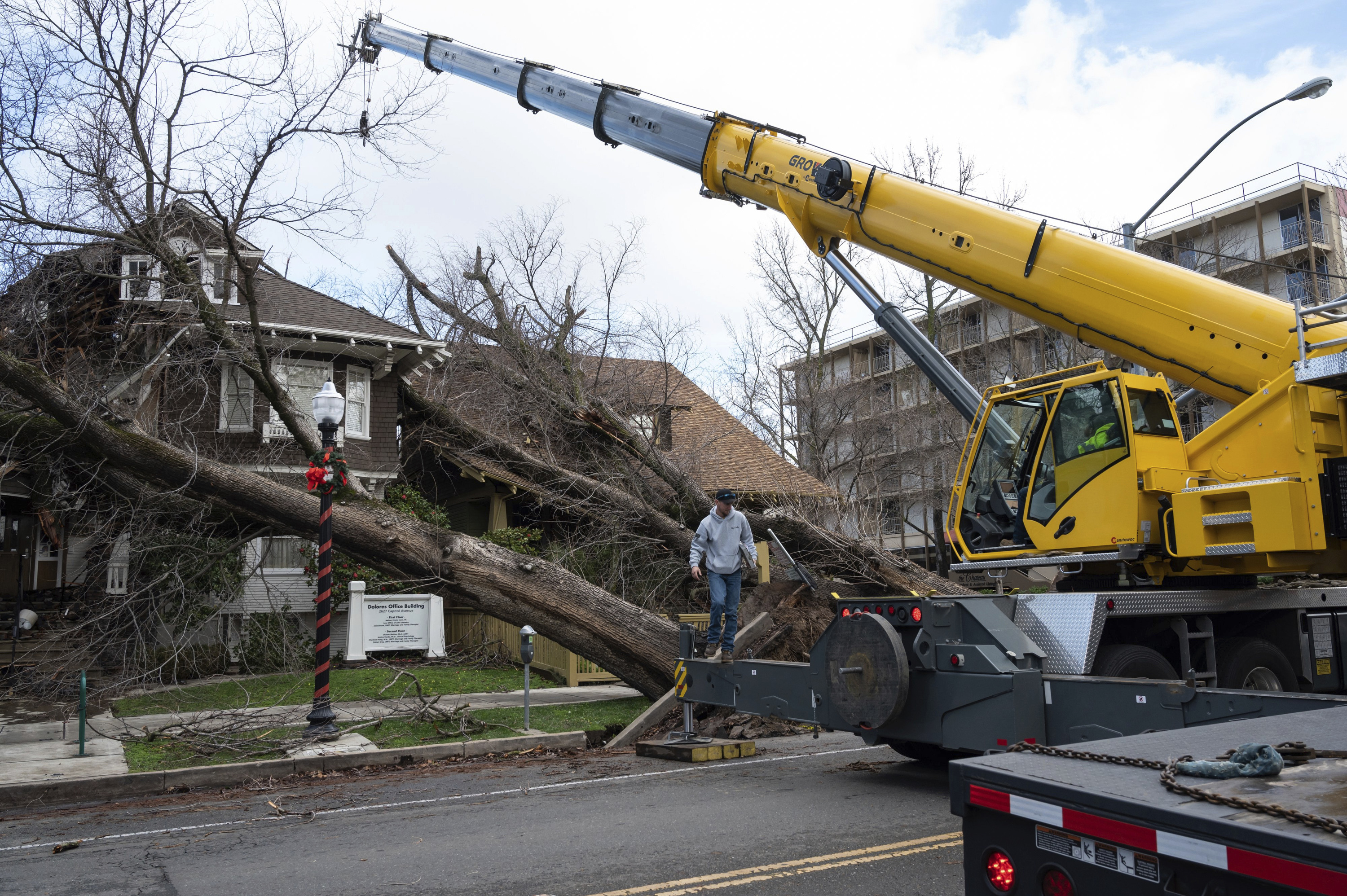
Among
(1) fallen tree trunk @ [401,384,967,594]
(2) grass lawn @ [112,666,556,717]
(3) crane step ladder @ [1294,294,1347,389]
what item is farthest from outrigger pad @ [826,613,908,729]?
(2) grass lawn @ [112,666,556,717]

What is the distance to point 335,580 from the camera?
1888 centimetres

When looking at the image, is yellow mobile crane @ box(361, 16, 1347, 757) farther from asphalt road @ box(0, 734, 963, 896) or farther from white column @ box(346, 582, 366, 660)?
white column @ box(346, 582, 366, 660)

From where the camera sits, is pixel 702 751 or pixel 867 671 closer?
pixel 867 671

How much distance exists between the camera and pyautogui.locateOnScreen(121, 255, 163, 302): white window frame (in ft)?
40.9

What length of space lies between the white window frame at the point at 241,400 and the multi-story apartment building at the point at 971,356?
14062 mm

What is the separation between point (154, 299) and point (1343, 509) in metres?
15.5

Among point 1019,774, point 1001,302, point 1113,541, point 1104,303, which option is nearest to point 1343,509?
point 1113,541

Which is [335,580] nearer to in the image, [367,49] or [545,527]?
[545,527]

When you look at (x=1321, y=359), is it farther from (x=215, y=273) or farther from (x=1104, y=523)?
(x=215, y=273)

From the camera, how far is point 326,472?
34.5 ft

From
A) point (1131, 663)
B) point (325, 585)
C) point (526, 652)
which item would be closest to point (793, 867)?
point (1131, 663)

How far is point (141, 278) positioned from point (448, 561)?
5135 millimetres

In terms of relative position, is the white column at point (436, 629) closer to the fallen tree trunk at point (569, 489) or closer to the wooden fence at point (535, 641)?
the wooden fence at point (535, 641)

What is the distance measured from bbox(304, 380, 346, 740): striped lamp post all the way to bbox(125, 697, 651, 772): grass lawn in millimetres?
387
